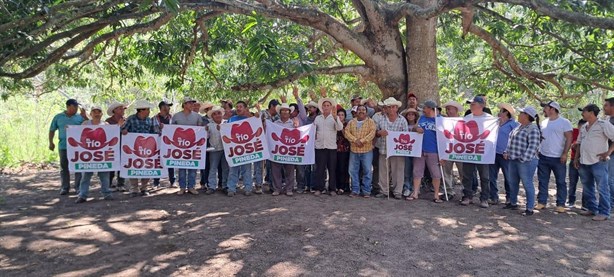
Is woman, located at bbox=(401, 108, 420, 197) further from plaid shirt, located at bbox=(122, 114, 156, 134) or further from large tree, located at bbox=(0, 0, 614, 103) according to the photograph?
plaid shirt, located at bbox=(122, 114, 156, 134)

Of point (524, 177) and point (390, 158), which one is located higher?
point (390, 158)

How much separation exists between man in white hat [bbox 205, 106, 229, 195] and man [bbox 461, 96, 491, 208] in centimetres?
414

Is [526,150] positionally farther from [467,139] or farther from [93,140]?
[93,140]

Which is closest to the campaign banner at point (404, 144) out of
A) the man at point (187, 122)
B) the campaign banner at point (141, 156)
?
the man at point (187, 122)

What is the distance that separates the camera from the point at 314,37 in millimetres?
11797

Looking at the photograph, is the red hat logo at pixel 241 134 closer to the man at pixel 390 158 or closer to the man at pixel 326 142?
the man at pixel 326 142

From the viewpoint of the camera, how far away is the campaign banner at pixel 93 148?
7348 mm

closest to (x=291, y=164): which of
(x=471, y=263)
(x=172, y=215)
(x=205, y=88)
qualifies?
(x=172, y=215)

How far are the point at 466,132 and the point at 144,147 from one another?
5.52m

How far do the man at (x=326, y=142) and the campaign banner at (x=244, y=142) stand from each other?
943 millimetres

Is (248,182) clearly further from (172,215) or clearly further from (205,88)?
(205,88)

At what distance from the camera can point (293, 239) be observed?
17.2 ft

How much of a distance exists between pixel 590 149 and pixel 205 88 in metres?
9.29

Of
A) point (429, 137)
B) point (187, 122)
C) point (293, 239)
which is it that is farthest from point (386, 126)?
point (187, 122)
